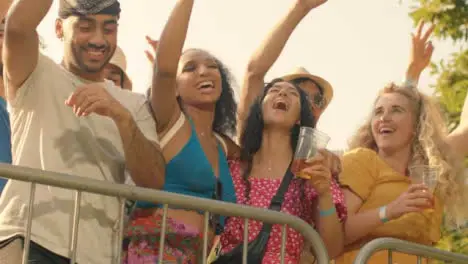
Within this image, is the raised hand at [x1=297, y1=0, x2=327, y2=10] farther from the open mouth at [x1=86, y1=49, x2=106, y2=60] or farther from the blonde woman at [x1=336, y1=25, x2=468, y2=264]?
the open mouth at [x1=86, y1=49, x2=106, y2=60]

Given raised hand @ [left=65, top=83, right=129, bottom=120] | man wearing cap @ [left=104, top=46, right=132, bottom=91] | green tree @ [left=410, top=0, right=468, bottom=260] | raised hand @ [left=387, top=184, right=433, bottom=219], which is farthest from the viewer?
green tree @ [left=410, top=0, right=468, bottom=260]

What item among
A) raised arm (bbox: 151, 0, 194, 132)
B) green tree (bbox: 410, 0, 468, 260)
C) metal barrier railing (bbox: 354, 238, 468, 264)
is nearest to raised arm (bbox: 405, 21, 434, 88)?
metal barrier railing (bbox: 354, 238, 468, 264)

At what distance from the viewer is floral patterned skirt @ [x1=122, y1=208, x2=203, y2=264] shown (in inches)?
201

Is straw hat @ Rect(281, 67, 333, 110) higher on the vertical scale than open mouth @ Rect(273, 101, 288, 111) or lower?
higher

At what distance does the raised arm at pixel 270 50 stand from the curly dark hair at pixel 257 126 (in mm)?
231

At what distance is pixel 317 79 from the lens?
6770 mm

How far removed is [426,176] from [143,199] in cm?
165

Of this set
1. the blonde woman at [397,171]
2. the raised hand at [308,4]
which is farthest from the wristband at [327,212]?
the raised hand at [308,4]

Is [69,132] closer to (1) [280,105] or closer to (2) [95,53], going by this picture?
(2) [95,53]

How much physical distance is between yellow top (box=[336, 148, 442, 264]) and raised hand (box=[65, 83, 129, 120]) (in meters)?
1.70

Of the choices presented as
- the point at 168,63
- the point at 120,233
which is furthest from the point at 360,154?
the point at 120,233

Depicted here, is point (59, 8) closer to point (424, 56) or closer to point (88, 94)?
point (88, 94)

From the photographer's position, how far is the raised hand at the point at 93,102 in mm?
4520

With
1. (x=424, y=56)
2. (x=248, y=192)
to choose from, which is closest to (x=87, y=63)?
(x=248, y=192)
